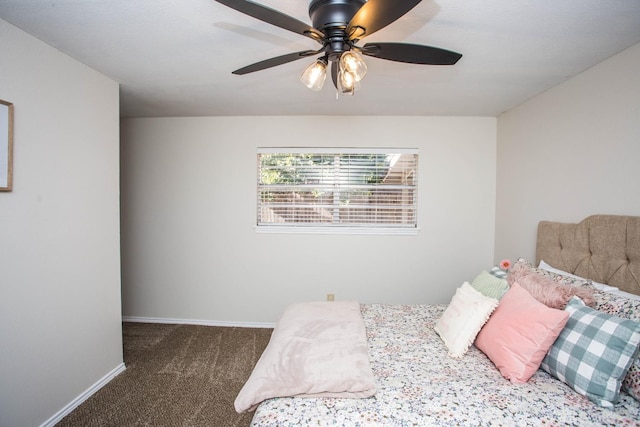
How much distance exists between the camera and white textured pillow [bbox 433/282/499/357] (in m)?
1.71

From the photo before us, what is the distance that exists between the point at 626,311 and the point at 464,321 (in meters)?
0.70

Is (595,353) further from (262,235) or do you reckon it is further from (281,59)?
(262,235)

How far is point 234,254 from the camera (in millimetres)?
3529

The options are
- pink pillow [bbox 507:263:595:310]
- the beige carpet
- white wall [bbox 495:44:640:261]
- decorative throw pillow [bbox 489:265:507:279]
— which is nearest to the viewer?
pink pillow [bbox 507:263:595:310]

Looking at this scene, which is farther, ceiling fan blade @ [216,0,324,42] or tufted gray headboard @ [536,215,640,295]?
tufted gray headboard @ [536,215,640,295]

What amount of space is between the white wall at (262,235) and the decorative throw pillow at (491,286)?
1294 mm

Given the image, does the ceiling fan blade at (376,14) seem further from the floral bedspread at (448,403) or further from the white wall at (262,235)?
the white wall at (262,235)

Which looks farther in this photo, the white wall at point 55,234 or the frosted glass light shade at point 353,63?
the white wall at point 55,234

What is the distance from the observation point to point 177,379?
97.1 inches

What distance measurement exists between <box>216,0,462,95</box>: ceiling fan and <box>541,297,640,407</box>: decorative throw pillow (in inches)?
53.6

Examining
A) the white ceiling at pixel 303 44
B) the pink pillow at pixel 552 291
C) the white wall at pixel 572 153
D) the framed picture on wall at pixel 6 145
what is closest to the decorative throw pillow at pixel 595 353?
the pink pillow at pixel 552 291

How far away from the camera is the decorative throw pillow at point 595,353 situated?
1.28 metres

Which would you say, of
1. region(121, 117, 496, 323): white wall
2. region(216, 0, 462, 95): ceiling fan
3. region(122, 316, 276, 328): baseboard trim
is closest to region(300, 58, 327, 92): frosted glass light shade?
region(216, 0, 462, 95): ceiling fan

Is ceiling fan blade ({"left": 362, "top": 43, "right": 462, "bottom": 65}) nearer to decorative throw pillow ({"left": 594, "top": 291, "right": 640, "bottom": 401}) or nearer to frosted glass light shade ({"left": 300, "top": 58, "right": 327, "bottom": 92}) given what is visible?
frosted glass light shade ({"left": 300, "top": 58, "right": 327, "bottom": 92})
